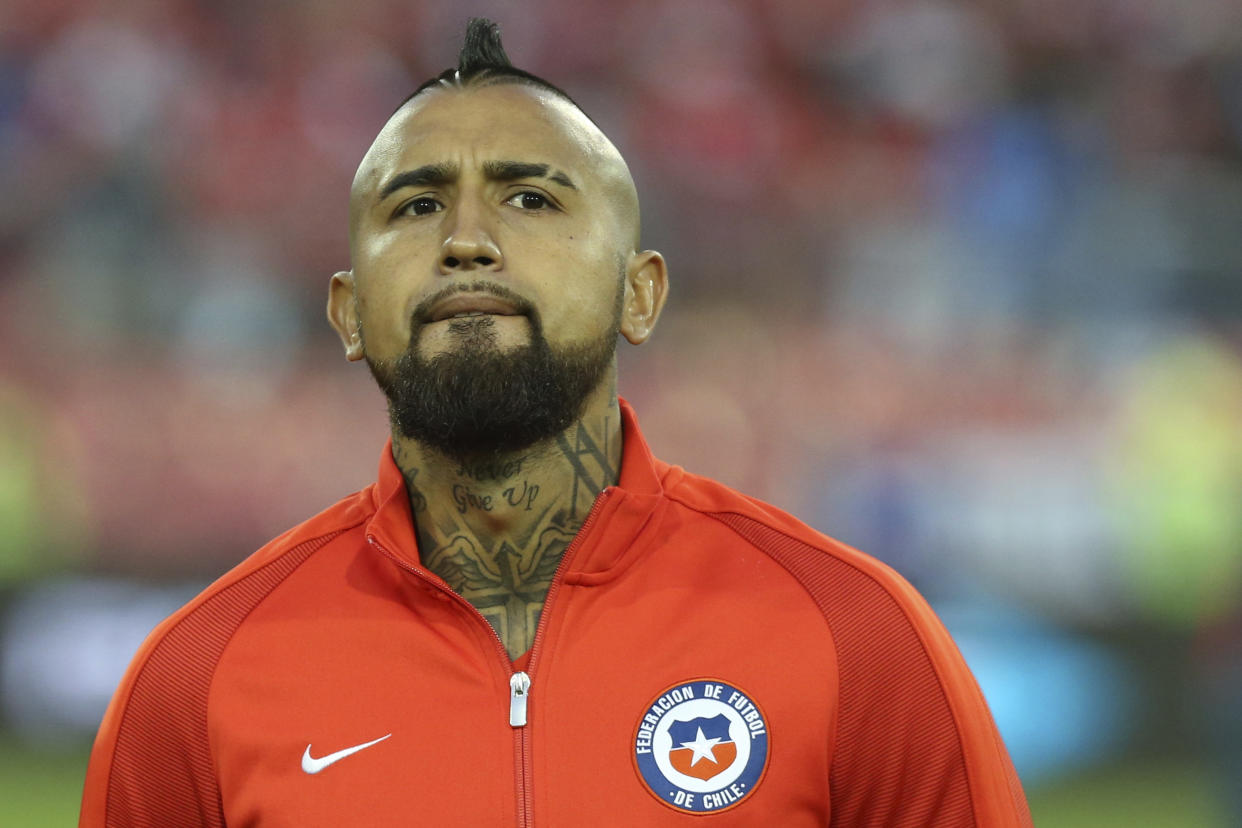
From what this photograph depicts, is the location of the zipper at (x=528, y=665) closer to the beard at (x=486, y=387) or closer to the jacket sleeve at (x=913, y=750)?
the beard at (x=486, y=387)

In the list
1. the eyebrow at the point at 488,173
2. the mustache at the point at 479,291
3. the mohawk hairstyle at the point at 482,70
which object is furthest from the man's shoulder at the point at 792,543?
the mohawk hairstyle at the point at 482,70

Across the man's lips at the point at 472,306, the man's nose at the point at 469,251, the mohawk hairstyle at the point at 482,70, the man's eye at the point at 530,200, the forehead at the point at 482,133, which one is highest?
the mohawk hairstyle at the point at 482,70

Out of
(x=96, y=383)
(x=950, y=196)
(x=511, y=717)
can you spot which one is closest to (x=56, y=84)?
(x=96, y=383)

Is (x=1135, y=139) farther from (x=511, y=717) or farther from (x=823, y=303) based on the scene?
(x=511, y=717)

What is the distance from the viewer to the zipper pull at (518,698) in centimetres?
176

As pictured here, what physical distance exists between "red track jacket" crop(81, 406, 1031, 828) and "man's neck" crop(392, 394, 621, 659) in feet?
0.23

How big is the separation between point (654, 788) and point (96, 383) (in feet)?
17.1

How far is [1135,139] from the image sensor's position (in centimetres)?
709

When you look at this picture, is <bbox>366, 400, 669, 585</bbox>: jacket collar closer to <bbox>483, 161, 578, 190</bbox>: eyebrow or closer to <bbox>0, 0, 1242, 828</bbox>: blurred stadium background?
<bbox>483, 161, 578, 190</bbox>: eyebrow

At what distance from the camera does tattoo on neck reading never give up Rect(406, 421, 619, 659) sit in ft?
6.38

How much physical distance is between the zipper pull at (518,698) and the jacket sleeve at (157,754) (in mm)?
414

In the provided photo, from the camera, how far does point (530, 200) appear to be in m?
2.03

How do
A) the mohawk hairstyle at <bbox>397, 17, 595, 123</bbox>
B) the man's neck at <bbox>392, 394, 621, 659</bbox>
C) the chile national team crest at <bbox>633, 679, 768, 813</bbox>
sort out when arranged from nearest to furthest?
1. the chile national team crest at <bbox>633, 679, 768, 813</bbox>
2. the man's neck at <bbox>392, 394, 621, 659</bbox>
3. the mohawk hairstyle at <bbox>397, 17, 595, 123</bbox>

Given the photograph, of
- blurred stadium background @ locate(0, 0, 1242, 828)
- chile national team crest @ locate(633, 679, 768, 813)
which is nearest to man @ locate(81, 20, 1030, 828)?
chile national team crest @ locate(633, 679, 768, 813)
